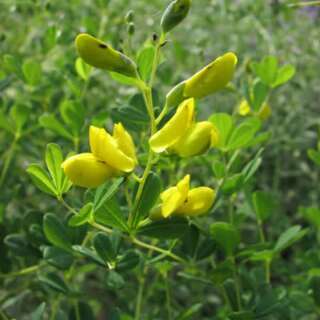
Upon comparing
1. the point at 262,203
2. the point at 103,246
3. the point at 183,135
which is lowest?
the point at 262,203

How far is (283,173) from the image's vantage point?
169 cm

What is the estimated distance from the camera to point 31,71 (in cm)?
99

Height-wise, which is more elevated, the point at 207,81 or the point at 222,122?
the point at 207,81

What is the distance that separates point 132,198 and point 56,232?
10 centimetres

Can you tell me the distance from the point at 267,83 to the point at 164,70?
192 mm

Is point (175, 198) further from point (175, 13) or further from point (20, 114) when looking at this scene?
point (20, 114)

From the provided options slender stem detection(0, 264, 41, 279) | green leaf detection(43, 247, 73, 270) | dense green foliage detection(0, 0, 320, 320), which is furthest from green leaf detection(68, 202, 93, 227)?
slender stem detection(0, 264, 41, 279)

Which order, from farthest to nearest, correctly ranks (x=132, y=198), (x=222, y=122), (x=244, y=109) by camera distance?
(x=244, y=109) → (x=222, y=122) → (x=132, y=198)

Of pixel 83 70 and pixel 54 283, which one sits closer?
pixel 54 283

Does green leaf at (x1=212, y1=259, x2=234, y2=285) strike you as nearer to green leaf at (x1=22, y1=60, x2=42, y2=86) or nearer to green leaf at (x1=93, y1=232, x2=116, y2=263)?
green leaf at (x1=93, y1=232, x2=116, y2=263)

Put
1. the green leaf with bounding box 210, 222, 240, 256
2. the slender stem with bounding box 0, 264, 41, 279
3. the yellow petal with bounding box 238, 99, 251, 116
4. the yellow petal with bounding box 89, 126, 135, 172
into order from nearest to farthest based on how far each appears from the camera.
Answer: the yellow petal with bounding box 89, 126, 135, 172, the green leaf with bounding box 210, 222, 240, 256, the slender stem with bounding box 0, 264, 41, 279, the yellow petal with bounding box 238, 99, 251, 116

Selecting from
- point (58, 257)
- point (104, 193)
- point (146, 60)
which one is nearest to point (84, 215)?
point (104, 193)

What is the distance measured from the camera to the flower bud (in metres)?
0.63

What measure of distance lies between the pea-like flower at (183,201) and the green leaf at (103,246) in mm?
59
